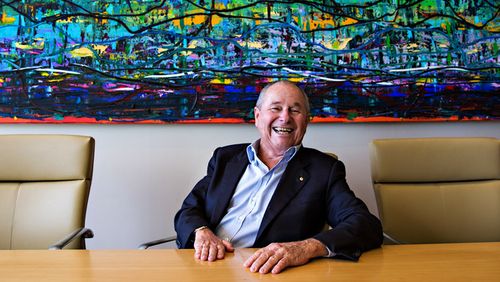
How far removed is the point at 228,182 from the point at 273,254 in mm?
663

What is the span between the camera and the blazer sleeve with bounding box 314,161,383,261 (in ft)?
4.16

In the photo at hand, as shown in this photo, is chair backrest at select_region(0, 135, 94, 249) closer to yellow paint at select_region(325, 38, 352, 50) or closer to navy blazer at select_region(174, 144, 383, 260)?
navy blazer at select_region(174, 144, 383, 260)

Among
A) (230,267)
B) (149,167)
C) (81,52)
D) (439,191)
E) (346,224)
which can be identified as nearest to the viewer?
(230,267)

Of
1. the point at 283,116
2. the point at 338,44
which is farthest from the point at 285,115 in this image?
the point at 338,44

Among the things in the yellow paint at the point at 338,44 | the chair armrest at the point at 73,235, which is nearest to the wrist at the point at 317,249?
the chair armrest at the point at 73,235

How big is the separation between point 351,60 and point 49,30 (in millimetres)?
1590

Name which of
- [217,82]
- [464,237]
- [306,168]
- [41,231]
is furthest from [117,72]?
[464,237]

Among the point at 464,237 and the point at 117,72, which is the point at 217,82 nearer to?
the point at 117,72

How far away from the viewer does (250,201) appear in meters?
1.79

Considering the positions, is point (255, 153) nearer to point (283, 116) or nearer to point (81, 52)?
point (283, 116)

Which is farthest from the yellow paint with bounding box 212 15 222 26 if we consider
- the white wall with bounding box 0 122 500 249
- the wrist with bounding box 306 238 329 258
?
the wrist with bounding box 306 238 329 258

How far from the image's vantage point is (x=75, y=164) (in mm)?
1825

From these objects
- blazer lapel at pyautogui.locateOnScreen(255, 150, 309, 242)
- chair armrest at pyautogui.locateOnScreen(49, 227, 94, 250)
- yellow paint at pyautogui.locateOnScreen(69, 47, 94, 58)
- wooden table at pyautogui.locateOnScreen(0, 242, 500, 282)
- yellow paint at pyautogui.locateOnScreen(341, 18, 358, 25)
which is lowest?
chair armrest at pyautogui.locateOnScreen(49, 227, 94, 250)

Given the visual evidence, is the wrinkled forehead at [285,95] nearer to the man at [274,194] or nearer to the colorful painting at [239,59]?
the man at [274,194]
